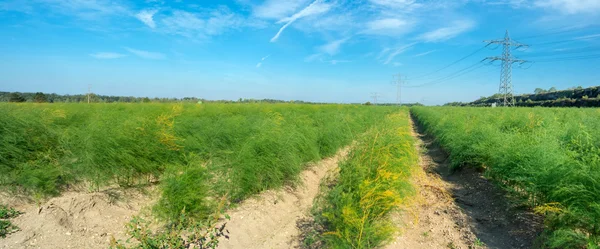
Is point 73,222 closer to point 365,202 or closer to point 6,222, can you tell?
point 6,222

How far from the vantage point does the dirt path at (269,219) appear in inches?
162

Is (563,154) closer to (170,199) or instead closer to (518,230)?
(518,230)

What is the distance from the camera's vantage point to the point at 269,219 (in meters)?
4.79

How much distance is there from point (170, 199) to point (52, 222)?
1.54m

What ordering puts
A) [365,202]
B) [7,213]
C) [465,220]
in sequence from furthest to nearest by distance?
[465,220], [7,213], [365,202]

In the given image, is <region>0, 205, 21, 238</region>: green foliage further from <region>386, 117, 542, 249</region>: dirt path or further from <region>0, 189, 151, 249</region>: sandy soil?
<region>386, 117, 542, 249</region>: dirt path

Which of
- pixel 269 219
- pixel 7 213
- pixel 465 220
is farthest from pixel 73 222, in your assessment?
pixel 465 220

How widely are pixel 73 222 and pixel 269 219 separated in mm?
2705

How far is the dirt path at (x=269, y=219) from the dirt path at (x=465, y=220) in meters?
1.51

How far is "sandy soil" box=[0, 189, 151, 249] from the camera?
3647mm

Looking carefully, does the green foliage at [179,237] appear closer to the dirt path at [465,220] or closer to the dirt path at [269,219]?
the dirt path at [269,219]

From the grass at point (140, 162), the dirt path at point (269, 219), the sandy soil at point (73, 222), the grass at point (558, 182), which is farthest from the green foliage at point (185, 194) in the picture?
the grass at point (558, 182)

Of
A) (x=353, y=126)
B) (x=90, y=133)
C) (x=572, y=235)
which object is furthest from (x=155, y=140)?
(x=353, y=126)

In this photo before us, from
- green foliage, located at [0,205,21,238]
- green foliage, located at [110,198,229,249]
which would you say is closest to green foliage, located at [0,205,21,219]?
green foliage, located at [0,205,21,238]
